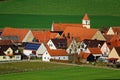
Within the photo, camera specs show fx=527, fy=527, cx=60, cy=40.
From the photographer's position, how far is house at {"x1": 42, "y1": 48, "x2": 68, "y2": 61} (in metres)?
80.4

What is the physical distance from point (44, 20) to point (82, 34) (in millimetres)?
47667

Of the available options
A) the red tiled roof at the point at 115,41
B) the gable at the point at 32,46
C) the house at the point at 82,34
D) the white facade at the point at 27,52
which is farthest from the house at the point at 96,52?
the white facade at the point at 27,52

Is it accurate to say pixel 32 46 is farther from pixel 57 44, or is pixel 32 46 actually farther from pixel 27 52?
pixel 57 44

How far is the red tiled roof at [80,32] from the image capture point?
94.4 metres

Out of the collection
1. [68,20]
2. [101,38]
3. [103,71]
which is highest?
[68,20]

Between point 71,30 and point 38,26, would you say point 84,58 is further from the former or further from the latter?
point 38,26

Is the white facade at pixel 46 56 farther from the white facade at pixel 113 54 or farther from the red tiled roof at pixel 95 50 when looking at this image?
the white facade at pixel 113 54

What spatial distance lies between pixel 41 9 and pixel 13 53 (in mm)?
81695

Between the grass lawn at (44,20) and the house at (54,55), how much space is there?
4675cm

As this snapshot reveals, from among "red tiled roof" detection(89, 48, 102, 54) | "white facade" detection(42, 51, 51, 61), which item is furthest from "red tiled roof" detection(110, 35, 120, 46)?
"white facade" detection(42, 51, 51, 61)

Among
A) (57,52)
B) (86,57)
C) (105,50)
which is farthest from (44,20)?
(86,57)

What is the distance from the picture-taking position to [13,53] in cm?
8100

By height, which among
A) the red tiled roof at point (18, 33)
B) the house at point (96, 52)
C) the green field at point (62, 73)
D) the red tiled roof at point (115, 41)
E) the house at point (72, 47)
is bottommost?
the green field at point (62, 73)

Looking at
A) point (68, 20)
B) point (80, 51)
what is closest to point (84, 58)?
point (80, 51)
